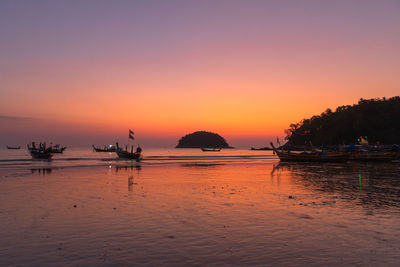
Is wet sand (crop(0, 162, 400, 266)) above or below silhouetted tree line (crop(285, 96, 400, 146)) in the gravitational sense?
below

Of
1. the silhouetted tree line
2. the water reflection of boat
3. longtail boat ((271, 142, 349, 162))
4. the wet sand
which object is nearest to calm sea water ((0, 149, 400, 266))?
the wet sand

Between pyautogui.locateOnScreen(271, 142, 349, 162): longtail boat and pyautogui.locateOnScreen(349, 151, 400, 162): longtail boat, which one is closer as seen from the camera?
pyautogui.locateOnScreen(271, 142, 349, 162): longtail boat

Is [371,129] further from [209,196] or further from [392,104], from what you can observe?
[209,196]

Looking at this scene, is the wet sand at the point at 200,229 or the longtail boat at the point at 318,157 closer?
the wet sand at the point at 200,229

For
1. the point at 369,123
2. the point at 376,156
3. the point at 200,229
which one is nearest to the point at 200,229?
the point at 200,229

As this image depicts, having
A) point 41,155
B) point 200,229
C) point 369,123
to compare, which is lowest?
point 200,229

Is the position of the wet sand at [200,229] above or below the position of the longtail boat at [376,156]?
below

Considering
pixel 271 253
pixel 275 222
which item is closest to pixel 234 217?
pixel 275 222

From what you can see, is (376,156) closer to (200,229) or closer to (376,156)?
(376,156)

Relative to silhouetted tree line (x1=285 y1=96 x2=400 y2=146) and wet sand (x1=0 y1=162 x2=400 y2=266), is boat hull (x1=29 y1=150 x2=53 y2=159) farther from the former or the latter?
silhouetted tree line (x1=285 y1=96 x2=400 y2=146)

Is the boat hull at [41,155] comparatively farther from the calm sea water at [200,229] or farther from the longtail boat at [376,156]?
the longtail boat at [376,156]

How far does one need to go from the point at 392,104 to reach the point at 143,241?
14638cm

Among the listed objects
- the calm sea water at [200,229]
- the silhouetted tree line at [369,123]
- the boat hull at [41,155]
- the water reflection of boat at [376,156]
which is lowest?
the calm sea water at [200,229]

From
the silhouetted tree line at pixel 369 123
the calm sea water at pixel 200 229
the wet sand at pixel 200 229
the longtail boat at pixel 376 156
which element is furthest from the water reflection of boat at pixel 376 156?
the silhouetted tree line at pixel 369 123
